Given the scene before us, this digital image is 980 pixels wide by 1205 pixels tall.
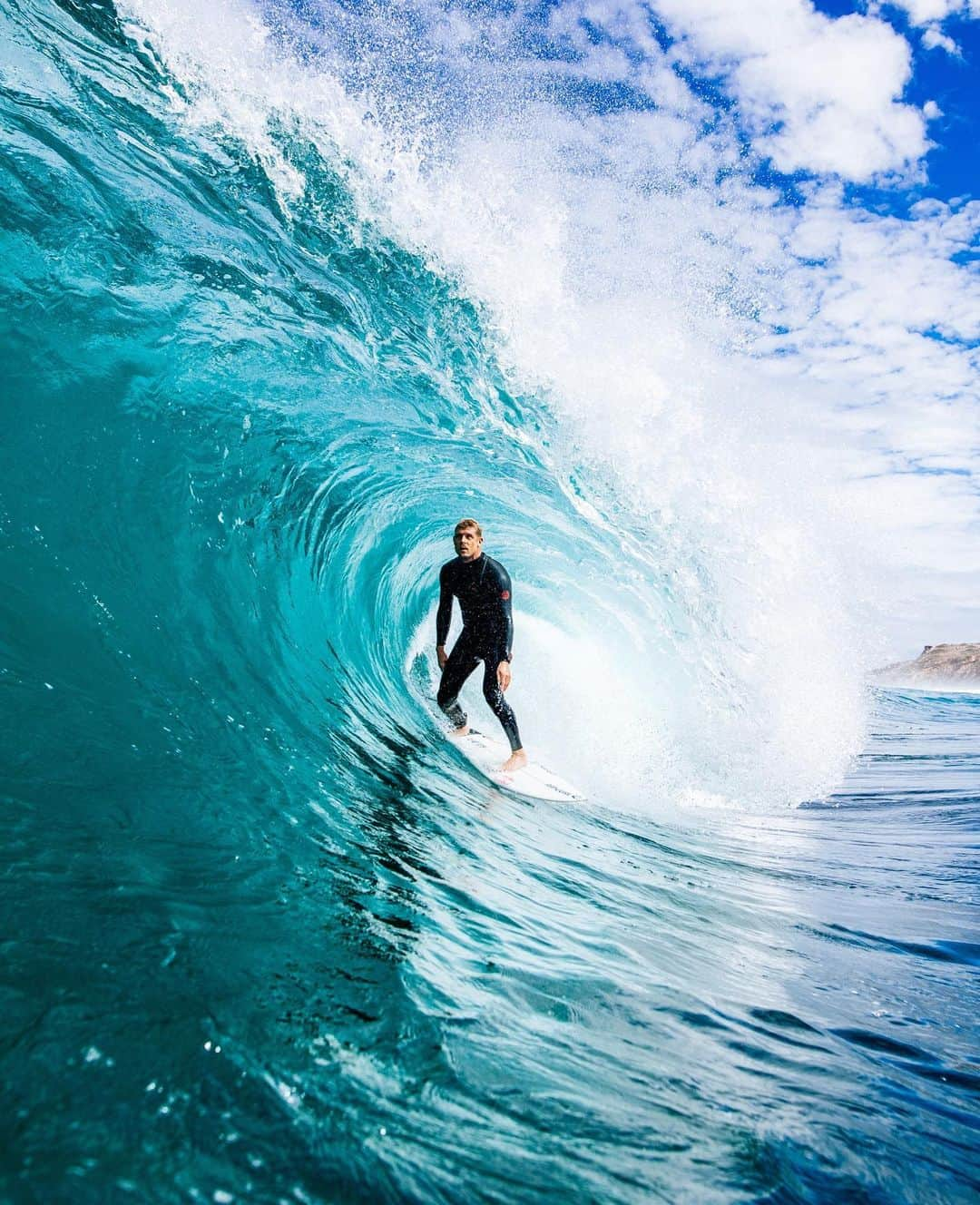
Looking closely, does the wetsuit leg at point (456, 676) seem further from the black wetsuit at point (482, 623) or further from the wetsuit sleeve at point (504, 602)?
the wetsuit sleeve at point (504, 602)

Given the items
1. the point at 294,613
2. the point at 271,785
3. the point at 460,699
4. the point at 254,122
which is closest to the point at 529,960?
the point at 271,785

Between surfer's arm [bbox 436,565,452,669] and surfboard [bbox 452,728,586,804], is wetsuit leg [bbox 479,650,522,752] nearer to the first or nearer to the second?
surfboard [bbox 452,728,586,804]

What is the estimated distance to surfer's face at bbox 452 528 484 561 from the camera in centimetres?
540

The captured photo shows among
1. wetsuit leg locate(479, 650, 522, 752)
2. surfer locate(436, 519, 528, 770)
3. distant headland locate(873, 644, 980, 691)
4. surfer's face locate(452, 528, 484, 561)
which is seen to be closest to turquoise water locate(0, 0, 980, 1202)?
surfer locate(436, 519, 528, 770)

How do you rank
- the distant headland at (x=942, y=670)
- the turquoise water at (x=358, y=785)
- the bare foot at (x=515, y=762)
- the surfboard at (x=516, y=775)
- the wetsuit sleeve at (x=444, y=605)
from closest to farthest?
the turquoise water at (x=358, y=785) < the surfboard at (x=516, y=775) < the bare foot at (x=515, y=762) < the wetsuit sleeve at (x=444, y=605) < the distant headland at (x=942, y=670)

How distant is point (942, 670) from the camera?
5569 centimetres

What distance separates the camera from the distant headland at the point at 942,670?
5160cm

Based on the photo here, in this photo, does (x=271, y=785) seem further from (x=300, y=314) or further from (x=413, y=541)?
(x=413, y=541)

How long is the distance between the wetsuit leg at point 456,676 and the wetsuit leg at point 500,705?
0.60 feet

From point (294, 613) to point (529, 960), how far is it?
3.84m

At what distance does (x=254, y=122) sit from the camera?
6.25 meters

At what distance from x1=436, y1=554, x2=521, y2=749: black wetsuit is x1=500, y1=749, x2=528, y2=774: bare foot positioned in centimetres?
6

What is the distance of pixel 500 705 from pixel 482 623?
688mm

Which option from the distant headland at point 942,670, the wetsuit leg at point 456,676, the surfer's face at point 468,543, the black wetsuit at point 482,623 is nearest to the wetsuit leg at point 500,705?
the black wetsuit at point 482,623
